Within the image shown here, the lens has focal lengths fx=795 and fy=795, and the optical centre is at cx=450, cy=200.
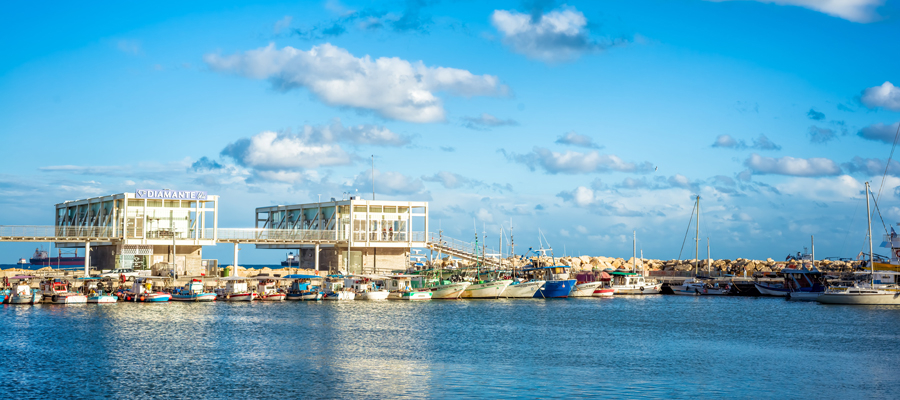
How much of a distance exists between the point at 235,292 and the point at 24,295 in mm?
17878

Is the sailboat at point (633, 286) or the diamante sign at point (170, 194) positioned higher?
the diamante sign at point (170, 194)

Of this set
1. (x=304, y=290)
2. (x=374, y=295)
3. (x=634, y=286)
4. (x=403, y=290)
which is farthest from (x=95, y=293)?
(x=634, y=286)

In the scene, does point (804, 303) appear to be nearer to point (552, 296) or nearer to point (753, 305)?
point (753, 305)

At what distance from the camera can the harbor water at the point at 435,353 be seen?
31.0m

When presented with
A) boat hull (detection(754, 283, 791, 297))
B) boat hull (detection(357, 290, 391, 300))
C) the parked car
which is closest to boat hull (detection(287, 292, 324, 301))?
boat hull (detection(357, 290, 391, 300))

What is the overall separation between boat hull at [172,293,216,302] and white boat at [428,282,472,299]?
860 inches

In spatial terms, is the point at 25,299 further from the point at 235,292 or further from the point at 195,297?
the point at 235,292

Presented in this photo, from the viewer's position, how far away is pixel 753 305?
79938 mm

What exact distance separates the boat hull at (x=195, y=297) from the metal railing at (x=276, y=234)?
11.9 meters

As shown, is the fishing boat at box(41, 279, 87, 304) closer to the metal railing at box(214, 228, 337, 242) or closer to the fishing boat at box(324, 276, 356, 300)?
the metal railing at box(214, 228, 337, 242)

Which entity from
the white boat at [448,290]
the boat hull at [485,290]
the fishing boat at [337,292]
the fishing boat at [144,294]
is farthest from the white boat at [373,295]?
the fishing boat at [144,294]

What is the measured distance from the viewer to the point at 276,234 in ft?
Answer: 299

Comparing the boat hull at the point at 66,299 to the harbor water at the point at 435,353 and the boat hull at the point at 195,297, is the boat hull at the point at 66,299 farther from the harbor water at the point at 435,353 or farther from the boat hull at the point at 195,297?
the boat hull at the point at 195,297

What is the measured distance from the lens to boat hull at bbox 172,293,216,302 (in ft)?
241
